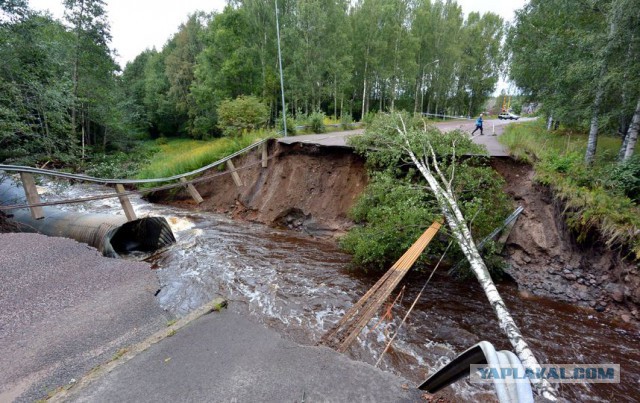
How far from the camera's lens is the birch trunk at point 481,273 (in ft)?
9.75

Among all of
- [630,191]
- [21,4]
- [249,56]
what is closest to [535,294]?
[630,191]

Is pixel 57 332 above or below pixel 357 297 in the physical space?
above

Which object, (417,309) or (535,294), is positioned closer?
(417,309)

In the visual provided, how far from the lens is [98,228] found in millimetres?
6117

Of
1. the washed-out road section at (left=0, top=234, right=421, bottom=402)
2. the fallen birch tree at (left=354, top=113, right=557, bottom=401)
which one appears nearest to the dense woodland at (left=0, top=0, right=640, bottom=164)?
the fallen birch tree at (left=354, top=113, right=557, bottom=401)

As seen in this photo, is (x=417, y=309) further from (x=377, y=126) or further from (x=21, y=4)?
(x=21, y=4)

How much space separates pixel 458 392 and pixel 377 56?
28.3 m

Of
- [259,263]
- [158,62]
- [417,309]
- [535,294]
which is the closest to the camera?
[417,309]

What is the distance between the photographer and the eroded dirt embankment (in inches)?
224

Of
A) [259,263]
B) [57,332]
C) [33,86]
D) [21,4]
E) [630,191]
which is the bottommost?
[259,263]

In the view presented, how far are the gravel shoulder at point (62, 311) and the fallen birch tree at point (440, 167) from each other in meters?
4.35

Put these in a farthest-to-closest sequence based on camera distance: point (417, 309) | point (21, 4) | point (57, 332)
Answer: point (21, 4), point (417, 309), point (57, 332)

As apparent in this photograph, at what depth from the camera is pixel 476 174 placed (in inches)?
294

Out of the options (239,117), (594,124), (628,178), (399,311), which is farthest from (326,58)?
(399,311)
